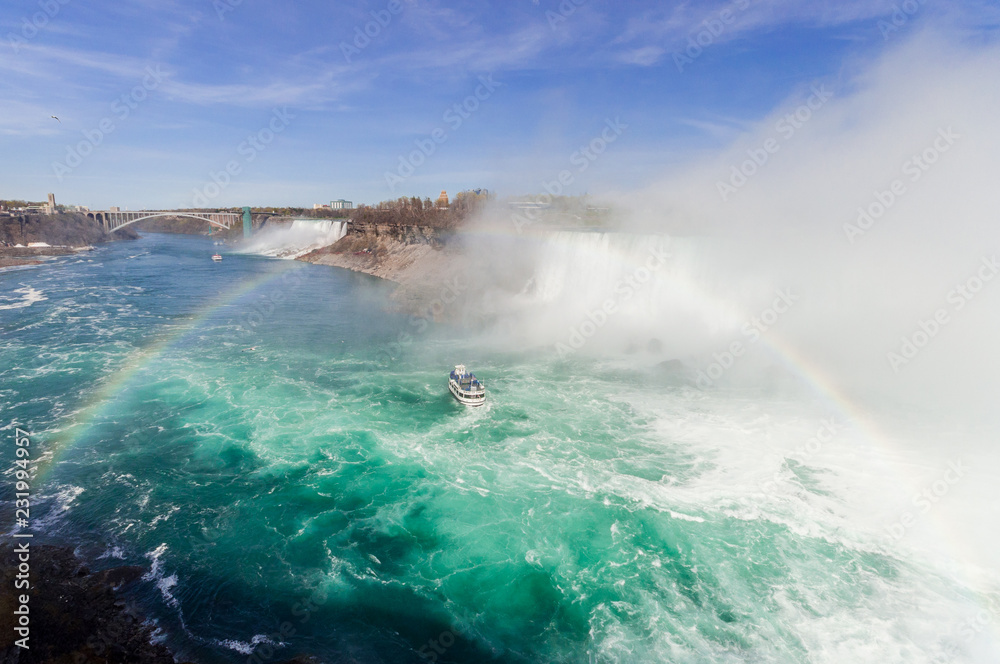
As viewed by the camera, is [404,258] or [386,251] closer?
[404,258]

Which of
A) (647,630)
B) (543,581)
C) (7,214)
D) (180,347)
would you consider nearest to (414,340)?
(180,347)

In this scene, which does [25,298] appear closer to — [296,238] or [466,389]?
[466,389]

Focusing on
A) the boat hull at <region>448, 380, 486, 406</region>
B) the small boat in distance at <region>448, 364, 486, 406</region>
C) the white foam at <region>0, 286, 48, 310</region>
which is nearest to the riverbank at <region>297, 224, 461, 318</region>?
the small boat in distance at <region>448, 364, 486, 406</region>

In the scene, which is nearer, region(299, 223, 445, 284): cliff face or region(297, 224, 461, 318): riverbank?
region(297, 224, 461, 318): riverbank

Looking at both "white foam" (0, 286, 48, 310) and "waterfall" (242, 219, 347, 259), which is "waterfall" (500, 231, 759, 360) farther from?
"waterfall" (242, 219, 347, 259)

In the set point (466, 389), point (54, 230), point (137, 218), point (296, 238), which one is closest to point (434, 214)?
point (296, 238)

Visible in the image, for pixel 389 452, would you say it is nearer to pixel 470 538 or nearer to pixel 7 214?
pixel 470 538
